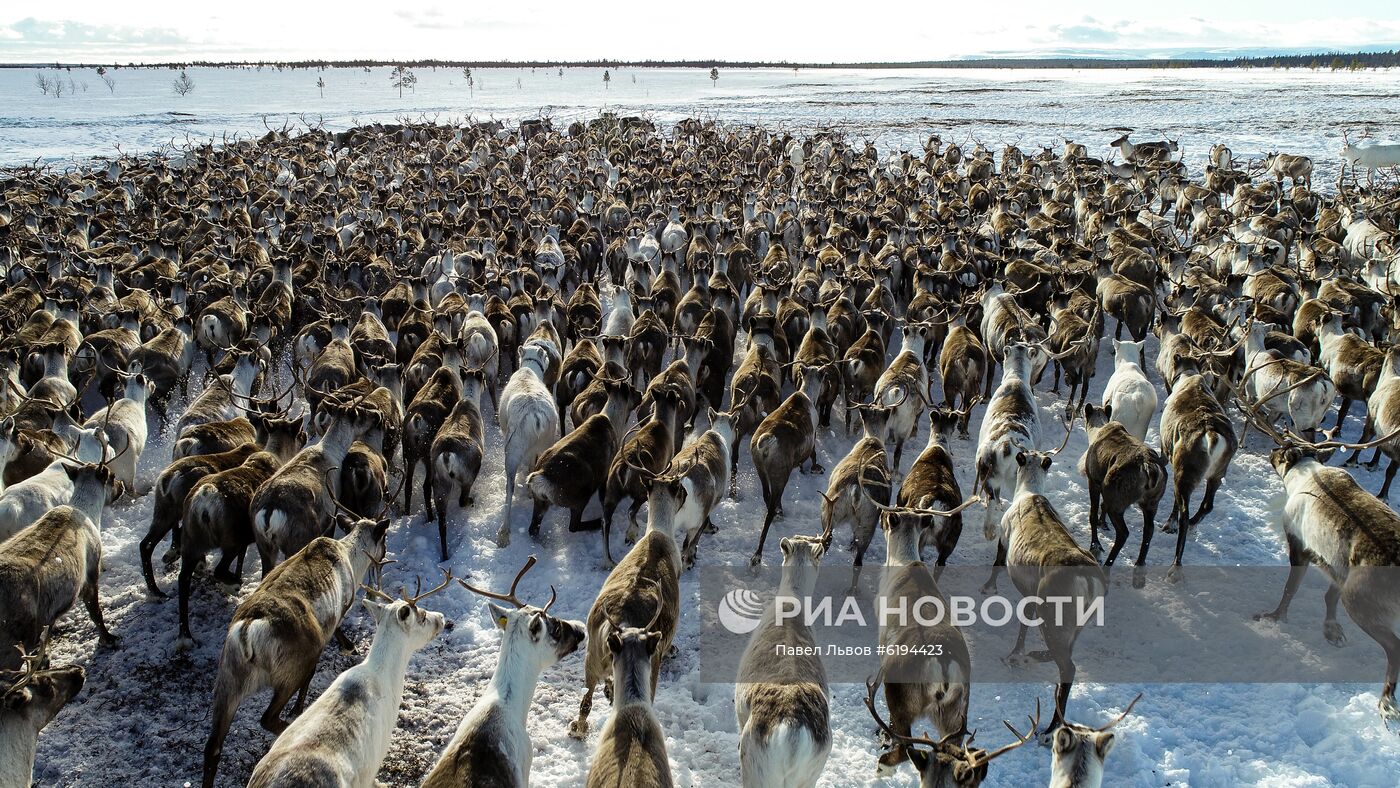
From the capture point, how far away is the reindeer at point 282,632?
4.96 m

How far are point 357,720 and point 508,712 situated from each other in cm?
81

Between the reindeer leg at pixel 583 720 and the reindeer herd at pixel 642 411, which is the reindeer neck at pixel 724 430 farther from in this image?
the reindeer leg at pixel 583 720

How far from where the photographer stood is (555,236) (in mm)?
17734

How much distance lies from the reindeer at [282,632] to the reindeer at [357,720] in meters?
0.50

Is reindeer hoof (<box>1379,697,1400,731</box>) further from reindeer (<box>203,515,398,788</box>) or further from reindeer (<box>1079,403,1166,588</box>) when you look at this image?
reindeer (<box>203,515,398,788</box>)

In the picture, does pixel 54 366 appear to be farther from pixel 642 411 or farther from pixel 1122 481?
pixel 1122 481

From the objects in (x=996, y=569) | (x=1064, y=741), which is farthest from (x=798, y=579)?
(x=996, y=569)

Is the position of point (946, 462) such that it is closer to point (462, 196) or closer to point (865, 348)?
point (865, 348)

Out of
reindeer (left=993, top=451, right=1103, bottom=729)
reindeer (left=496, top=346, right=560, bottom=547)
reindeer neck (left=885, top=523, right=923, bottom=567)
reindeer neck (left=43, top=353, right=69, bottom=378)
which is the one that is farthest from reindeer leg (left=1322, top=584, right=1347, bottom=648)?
reindeer neck (left=43, top=353, right=69, bottom=378)

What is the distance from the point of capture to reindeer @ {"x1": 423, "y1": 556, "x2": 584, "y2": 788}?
14.2 feet

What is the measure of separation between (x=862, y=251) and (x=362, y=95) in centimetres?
6435

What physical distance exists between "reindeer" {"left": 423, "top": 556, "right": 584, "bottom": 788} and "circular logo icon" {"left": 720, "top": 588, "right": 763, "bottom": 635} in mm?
2195

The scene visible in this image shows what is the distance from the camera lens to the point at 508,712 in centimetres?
466

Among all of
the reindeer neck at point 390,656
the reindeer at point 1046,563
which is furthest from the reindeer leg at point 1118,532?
the reindeer neck at point 390,656
